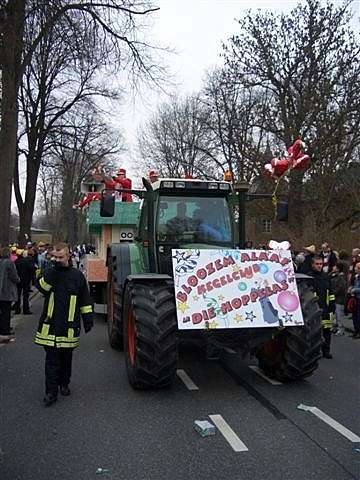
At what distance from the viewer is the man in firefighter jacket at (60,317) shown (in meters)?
6.02

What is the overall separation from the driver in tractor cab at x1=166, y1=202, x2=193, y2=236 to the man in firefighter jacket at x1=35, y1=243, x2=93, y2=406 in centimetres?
192

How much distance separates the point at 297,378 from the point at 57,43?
33.3 ft

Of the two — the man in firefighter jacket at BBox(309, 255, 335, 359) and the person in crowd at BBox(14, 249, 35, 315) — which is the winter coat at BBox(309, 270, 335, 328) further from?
the person in crowd at BBox(14, 249, 35, 315)

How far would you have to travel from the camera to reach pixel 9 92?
1388cm

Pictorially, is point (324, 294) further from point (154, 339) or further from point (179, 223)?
point (154, 339)

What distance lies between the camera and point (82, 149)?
87.0 ft

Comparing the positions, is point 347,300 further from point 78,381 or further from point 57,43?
point 57,43

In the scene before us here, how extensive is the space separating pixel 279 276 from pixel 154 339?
5.61ft

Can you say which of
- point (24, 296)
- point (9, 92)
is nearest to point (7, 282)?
point (24, 296)

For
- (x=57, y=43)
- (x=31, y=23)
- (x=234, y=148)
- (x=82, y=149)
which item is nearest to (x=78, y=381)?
(x=31, y=23)

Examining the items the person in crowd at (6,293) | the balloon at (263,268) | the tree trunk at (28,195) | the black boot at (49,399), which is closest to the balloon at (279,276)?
the balloon at (263,268)

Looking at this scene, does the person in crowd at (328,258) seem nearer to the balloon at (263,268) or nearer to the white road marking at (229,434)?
the balloon at (263,268)

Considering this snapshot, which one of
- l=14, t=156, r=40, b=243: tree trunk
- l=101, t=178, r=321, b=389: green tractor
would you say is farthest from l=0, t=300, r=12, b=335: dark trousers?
l=14, t=156, r=40, b=243: tree trunk

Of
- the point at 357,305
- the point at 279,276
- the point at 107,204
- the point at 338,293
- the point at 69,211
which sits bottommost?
the point at 357,305
